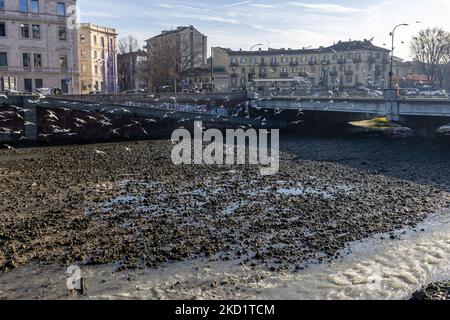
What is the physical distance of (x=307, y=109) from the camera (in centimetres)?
→ 5581

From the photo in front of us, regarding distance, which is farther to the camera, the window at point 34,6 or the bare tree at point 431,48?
the bare tree at point 431,48

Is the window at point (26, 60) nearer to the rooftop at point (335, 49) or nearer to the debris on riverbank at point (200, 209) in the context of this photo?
the debris on riverbank at point (200, 209)

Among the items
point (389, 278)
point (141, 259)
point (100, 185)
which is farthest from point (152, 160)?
point (389, 278)

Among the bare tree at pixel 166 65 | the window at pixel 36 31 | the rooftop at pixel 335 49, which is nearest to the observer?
the window at pixel 36 31

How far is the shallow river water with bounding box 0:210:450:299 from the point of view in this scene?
12445mm

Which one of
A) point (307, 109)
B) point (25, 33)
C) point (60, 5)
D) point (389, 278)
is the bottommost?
point (389, 278)

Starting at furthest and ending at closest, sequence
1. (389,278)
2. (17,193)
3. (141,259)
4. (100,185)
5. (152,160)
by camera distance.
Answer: (152,160), (100,185), (17,193), (141,259), (389,278)

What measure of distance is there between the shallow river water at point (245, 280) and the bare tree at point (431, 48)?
94.8 m

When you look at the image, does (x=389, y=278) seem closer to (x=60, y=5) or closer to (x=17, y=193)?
(x=17, y=193)

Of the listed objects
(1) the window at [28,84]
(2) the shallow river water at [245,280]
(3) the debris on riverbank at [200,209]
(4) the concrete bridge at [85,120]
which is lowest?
(2) the shallow river water at [245,280]

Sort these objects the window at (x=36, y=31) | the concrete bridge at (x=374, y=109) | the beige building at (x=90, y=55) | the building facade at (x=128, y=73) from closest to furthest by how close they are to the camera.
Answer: the concrete bridge at (x=374, y=109) < the window at (x=36, y=31) < the beige building at (x=90, y=55) < the building facade at (x=128, y=73)

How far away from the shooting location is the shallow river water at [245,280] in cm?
1245

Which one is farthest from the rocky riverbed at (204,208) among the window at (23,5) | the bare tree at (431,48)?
the bare tree at (431,48)
